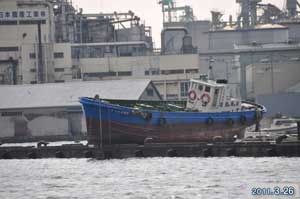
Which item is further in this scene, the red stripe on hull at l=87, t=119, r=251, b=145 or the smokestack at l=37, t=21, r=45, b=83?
the smokestack at l=37, t=21, r=45, b=83

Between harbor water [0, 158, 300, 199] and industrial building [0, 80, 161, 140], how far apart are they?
115ft

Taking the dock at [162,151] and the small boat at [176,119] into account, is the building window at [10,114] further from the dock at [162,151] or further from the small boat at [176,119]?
the dock at [162,151]

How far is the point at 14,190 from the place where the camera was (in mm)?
44438

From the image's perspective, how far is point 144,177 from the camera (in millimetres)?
47344

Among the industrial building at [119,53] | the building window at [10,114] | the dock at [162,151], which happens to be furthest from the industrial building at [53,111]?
the dock at [162,151]

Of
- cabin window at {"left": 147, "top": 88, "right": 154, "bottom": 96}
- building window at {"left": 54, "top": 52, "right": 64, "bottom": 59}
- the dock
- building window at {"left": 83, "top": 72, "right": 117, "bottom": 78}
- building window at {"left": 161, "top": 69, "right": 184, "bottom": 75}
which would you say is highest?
building window at {"left": 54, "top": 52, "right": 64, "bottom": 59}

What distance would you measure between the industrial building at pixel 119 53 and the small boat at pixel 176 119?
1765 inches

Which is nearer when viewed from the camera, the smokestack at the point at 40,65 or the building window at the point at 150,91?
the building window at the point at 150,91

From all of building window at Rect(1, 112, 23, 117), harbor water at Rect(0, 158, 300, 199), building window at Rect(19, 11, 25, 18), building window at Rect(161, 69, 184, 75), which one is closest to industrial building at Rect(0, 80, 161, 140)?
building window at Rect(1, 112, 23, 117)

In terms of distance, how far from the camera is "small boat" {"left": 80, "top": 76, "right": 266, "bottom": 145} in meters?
67.2

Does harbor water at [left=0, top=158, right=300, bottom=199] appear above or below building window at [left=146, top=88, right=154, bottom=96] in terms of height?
below

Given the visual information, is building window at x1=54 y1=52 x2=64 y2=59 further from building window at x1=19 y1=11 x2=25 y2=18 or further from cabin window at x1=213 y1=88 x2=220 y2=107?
cabin window at x1=213 y1=88 x2=220 y2=107

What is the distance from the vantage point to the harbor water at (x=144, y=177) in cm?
4066

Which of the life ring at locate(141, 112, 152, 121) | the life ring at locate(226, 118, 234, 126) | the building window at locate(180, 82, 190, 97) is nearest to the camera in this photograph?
the life ring at locate(141, 112, 152, 121)
